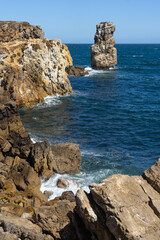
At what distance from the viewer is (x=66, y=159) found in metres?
30.2

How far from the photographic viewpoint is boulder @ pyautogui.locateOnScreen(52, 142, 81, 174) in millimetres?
29578

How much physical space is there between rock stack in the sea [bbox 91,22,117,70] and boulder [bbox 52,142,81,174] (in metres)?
85.9

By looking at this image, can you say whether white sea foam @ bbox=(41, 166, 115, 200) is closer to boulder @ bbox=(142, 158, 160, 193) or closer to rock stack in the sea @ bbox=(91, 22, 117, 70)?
boulder @ bbox=(142, 158, 160, 193)

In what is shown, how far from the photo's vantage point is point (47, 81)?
2478 inches

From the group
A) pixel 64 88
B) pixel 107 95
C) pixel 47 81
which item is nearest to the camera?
pixel 47 81

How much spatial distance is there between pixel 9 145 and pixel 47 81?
3575 centimetres

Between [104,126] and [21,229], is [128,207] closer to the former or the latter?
[21,229]

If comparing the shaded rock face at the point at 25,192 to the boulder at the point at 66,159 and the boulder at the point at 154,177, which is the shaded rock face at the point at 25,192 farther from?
the boulder at the point at 154,177

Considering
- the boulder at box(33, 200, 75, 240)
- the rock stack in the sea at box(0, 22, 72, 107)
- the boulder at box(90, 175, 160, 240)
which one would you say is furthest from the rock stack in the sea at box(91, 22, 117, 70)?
the boulder at box(90, 175, 160, 240)

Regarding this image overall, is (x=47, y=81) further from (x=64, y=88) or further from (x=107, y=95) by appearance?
(x=107, y=95)

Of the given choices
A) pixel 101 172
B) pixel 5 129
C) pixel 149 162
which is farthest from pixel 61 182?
pixel 149 162

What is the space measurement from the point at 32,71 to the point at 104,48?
6054cm

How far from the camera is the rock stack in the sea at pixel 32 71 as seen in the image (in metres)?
53.2

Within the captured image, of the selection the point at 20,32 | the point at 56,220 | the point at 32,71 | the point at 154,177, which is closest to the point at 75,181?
the point at 56,220
